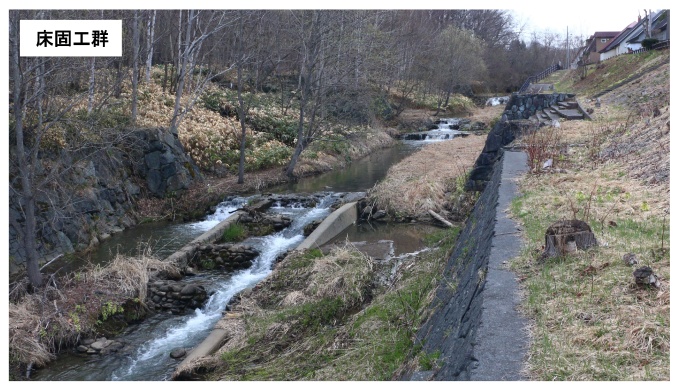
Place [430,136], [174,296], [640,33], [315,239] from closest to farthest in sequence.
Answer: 1. [174,296]
2. [315,239]
3. [430,136]
4. [640,33]

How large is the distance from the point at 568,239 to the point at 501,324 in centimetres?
160

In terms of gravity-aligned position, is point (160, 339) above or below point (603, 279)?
below

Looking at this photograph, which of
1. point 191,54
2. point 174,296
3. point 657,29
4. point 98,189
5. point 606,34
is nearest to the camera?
point 174,296

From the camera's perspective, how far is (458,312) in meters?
4.92

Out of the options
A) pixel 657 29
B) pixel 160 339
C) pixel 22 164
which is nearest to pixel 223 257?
pixel 160 339

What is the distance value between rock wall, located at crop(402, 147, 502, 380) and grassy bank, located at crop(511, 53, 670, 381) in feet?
1.28

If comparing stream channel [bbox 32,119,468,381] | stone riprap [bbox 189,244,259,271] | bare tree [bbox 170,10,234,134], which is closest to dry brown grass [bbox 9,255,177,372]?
stream channel [bbox 32,119,468,381]

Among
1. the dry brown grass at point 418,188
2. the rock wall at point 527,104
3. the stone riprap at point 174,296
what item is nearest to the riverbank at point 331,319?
the stone riprap at point 174,296

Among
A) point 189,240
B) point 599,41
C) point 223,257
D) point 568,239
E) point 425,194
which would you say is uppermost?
point 599,41

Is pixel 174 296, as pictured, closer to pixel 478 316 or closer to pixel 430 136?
pixel 478 316

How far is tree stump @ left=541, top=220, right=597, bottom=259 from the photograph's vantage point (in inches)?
199

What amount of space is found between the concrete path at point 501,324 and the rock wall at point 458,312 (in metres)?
0.08

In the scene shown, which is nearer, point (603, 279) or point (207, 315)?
point (603, 279)

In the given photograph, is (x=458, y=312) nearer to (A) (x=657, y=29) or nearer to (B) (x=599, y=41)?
(A) (x=657, y=29)
